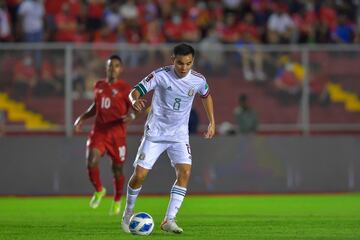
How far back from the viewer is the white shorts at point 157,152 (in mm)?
12820

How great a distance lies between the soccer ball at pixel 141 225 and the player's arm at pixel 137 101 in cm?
134

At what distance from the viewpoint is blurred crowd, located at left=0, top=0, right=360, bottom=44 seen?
25828mm

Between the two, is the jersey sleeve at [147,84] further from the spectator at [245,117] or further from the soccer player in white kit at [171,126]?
the spectator at [245,117]

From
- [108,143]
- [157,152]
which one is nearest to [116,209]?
[108,143]

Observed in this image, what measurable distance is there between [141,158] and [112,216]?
347 cm

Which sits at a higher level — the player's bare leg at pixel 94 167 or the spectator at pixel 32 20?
the spectator at pixel 32 20

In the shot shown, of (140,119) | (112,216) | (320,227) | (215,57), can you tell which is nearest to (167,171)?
(140,119)

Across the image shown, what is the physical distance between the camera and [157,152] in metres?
12.9

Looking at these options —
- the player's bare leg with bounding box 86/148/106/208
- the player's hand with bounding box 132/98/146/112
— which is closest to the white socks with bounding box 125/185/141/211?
the player's hand with bounding box 132/98/146/112

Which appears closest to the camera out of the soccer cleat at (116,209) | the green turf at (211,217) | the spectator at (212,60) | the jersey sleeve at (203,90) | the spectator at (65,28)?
the green turf at (211,217)

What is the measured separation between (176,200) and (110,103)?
4.83 metres

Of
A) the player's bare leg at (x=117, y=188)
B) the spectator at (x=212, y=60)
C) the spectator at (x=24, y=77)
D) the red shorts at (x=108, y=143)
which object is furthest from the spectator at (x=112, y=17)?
the player's bare leg at (x=117, y=188)

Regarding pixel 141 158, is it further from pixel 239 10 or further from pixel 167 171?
pixel 239 10

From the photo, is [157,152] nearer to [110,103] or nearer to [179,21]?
[110,103]
